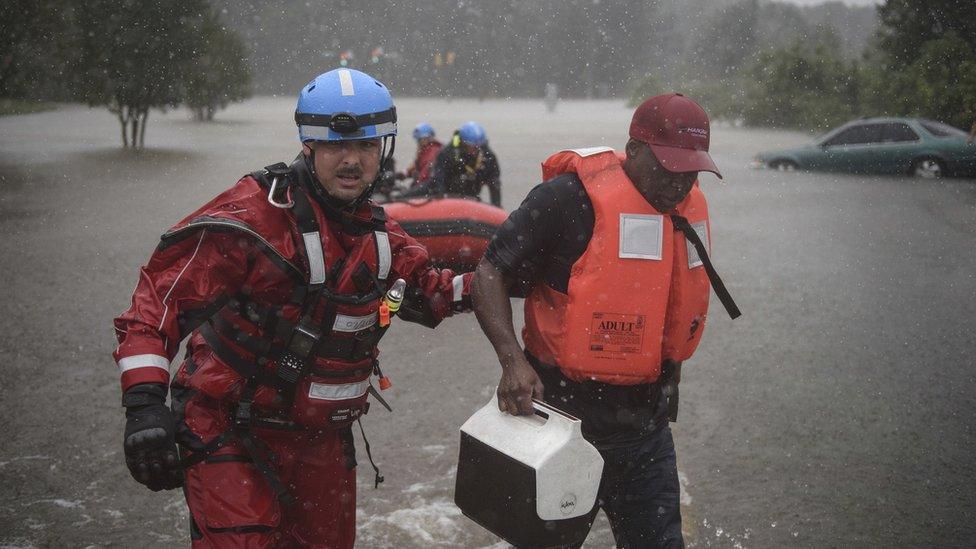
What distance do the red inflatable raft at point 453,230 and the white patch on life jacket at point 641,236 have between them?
5.41m

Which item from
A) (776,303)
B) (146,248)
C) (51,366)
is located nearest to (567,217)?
(51,366)

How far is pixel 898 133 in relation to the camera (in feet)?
62.6

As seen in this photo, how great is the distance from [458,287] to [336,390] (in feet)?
2.02

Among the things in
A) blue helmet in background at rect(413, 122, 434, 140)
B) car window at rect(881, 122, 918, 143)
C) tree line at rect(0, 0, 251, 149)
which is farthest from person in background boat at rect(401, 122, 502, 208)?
tree line at rect(0, 0, 251, 149)

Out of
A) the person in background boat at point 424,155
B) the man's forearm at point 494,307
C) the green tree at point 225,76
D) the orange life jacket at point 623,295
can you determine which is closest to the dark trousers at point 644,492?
the orange life jacket at point 623,295

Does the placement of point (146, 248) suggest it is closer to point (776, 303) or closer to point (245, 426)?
point (776, 303)

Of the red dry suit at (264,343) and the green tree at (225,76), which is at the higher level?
the green tree at (225,76)

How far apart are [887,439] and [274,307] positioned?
422cm

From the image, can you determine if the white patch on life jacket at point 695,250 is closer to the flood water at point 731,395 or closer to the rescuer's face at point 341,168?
the rescuer's face at point 341,168

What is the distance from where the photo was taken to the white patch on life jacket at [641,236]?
293 cm

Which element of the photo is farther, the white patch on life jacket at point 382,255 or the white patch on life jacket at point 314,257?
the white patch on life jacket at point 382,255

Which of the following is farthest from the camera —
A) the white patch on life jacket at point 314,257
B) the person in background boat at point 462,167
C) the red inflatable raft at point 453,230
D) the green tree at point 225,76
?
the green tree at point 225,76

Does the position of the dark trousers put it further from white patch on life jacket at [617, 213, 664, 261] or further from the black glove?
the black glove

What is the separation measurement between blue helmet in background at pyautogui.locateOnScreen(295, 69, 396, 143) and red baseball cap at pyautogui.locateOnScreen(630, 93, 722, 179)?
2.95 feet
